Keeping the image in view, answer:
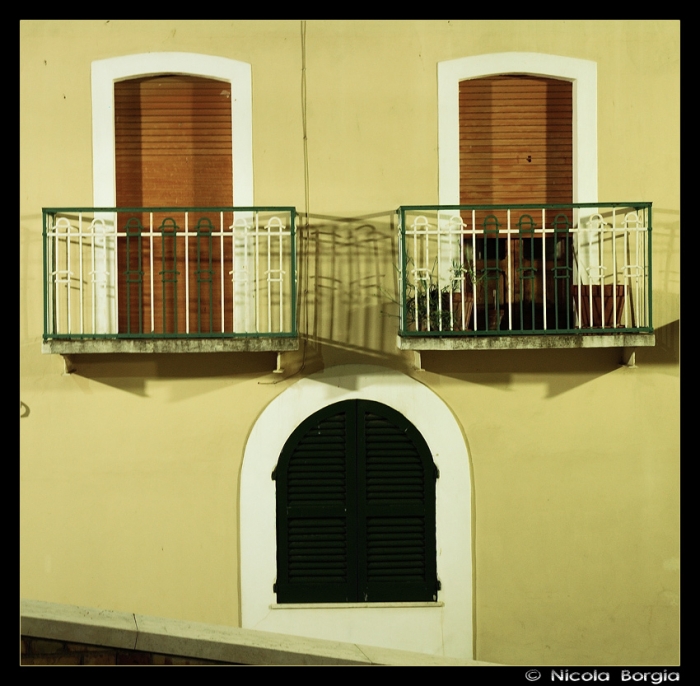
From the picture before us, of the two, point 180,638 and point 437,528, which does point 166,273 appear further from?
point 437,528

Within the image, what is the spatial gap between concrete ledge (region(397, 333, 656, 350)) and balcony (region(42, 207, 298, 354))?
3.61 feet

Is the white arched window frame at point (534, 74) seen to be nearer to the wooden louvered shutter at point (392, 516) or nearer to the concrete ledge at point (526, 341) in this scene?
the concrete ledge at point (526, 341)

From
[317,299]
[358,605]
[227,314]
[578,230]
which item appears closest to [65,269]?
[227,314]

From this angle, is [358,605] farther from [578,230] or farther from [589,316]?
[578,230]

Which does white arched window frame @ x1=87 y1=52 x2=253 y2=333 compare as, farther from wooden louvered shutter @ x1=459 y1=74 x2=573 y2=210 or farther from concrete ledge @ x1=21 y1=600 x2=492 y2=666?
concrete ledge @ x1=21 y1=600 x2=492 y2=666

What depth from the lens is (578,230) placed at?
714 centimetres

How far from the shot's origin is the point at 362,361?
304 inches

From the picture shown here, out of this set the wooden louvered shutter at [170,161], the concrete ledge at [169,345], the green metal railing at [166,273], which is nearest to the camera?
the concrete ledge at [169,345]

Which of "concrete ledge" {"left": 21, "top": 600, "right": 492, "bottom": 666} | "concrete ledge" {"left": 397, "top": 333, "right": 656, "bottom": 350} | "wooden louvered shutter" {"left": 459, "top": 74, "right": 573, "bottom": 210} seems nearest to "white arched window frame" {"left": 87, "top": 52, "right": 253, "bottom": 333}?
"concrete ledge" {"left": 397, "top": 333, "right": 656, "bottom": 350}

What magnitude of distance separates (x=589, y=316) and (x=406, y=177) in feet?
6.64

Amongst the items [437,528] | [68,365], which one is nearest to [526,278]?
[437,528]

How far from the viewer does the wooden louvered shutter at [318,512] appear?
7668 millimetres

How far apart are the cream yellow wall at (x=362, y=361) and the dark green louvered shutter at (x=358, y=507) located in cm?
45

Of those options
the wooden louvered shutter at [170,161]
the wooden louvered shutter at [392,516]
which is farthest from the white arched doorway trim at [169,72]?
the wooden louvered shutter at [392,516]
